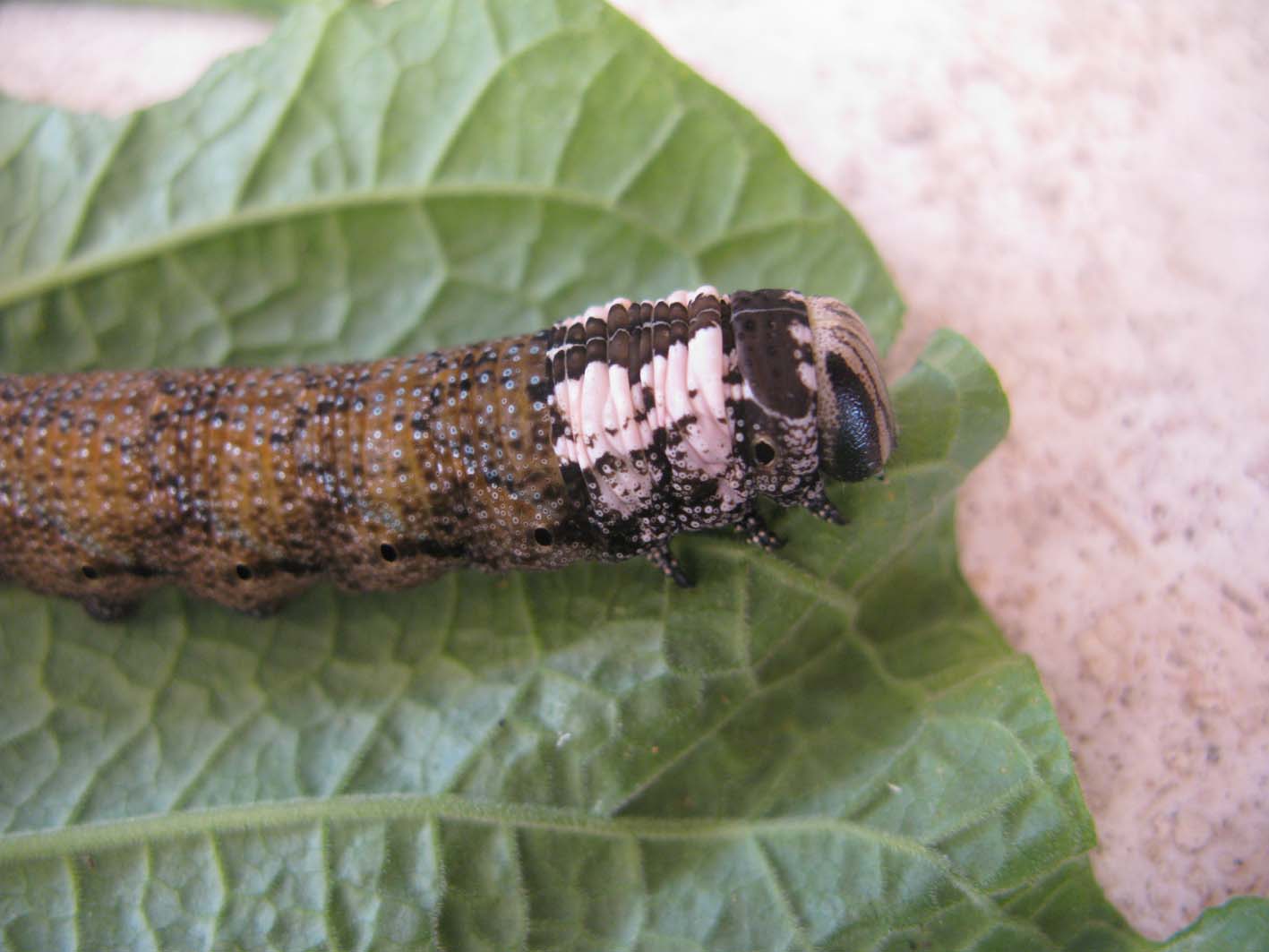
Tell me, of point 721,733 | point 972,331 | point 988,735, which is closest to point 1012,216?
point 972,331

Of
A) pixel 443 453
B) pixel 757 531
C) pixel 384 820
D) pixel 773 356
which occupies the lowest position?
pixel 384 820

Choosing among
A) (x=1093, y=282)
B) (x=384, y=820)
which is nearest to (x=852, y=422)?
(x=1093, y=282)

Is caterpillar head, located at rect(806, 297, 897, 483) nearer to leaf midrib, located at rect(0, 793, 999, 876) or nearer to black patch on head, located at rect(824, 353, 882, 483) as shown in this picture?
black patch on head, located at rect(824, 353, 882, 483)

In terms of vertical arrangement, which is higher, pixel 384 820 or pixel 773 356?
pixel 773 356

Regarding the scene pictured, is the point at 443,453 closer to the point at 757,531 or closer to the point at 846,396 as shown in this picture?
the point at 757,531

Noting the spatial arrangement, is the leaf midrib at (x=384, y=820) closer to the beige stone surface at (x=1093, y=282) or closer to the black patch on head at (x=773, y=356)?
the beige stone surface at (x=1093, y=282)

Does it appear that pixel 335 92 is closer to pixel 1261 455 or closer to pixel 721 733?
pixel 721 733

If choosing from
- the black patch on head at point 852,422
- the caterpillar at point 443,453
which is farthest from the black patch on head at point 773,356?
the black patch on head at point 852,422
